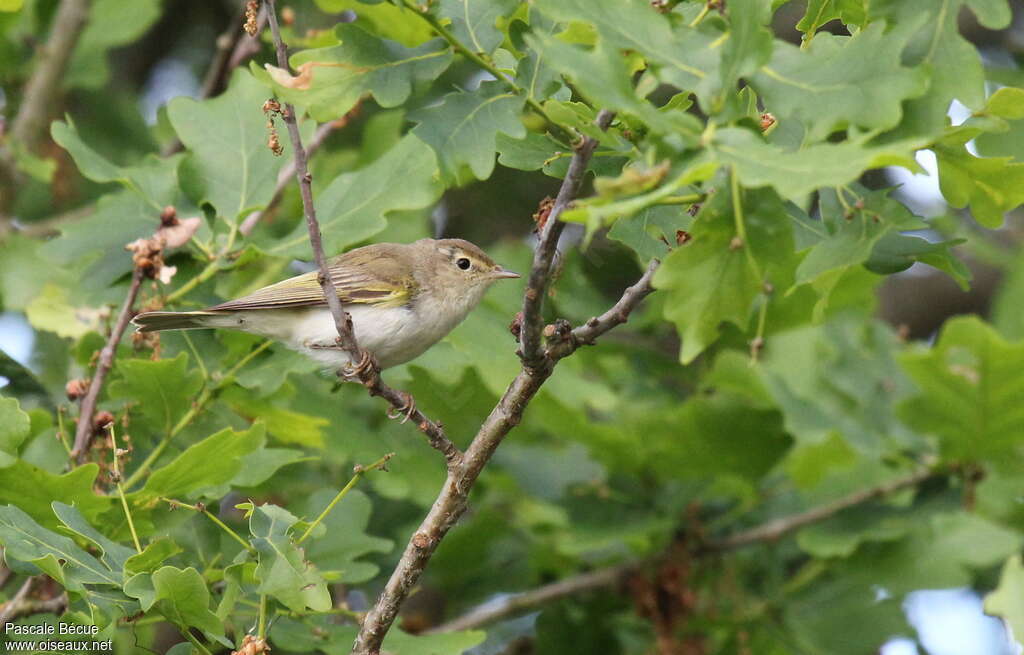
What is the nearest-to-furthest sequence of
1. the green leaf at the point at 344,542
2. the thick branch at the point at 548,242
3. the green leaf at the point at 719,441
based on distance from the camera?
the thick branch at the point at 548,242 < the green leaf at the point at 344,542 < the green leaf at the point at 719,441

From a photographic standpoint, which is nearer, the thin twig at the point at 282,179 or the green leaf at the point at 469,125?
the green leaf at the point at 469,125

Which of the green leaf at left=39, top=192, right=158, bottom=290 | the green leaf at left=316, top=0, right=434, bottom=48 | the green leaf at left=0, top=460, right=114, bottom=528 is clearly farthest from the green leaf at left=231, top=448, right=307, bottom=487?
the green leaf at left=316, top=0, right=434, bottom=48

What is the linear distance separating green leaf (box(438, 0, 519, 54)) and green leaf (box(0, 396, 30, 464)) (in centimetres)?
157

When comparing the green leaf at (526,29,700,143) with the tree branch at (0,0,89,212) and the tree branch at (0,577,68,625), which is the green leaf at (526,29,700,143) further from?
the tree branch at (0,0,89,212)

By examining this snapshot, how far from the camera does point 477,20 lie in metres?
2.70

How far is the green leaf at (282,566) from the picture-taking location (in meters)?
2.64

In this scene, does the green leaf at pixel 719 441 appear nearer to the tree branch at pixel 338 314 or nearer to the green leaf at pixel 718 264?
the tree branch at pixel 338 314

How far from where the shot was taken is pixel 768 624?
4.92m

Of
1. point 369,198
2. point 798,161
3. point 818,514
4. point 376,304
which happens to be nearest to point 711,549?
point 818,514

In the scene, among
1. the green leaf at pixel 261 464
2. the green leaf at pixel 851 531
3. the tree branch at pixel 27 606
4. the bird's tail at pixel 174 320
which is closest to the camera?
the tree branch at pixel 27 606

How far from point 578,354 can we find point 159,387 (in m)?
2.12

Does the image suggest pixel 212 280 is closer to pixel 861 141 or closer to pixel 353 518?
pixel 353 518

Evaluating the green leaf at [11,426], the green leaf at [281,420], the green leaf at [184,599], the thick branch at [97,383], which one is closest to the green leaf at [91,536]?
the green leaf at [184,599]

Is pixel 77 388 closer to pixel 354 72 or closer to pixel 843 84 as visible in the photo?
pixel 354 72
